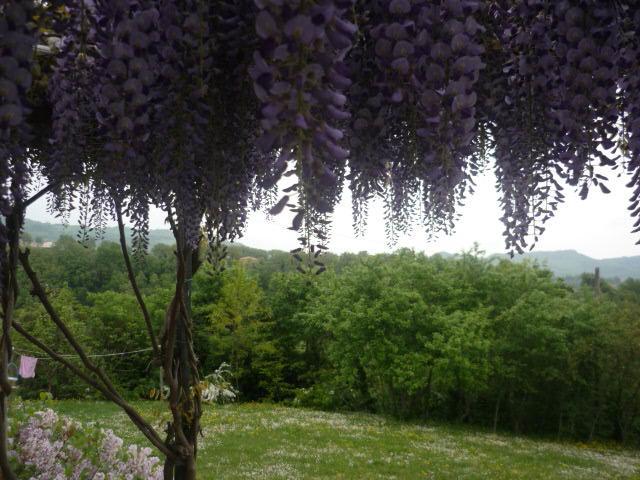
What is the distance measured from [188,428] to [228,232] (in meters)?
1.47

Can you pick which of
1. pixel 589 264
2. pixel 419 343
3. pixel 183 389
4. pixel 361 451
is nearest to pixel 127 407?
pixel 183 389

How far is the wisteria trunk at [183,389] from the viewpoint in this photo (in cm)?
240

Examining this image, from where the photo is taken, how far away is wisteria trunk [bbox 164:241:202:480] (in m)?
2.40

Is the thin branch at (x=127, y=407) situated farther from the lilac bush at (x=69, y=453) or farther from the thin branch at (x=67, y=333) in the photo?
the lilac bush at (x=69, y=453)

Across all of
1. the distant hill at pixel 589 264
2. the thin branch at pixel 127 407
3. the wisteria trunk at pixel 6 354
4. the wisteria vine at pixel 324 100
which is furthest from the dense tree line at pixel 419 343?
the distant hill at pixel 589 264

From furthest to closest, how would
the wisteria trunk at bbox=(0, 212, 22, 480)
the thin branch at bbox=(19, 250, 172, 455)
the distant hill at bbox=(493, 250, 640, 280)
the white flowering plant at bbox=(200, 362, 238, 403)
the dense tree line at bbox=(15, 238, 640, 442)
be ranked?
the distant hill at bbox=(493, 250, 640, 280), the dense tree line at bbox=(15, 238, 640, 442), the white flowering plant at bbox=(200, 362, 238, 403), the thin branch at bbox=(19, 250, 172, 455), the wisteria trunk at bbox=(0, 212, 22, 480)

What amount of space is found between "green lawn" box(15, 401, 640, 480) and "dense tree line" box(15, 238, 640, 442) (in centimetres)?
181

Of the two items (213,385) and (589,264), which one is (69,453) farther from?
(589,264)

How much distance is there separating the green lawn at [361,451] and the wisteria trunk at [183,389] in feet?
23.8

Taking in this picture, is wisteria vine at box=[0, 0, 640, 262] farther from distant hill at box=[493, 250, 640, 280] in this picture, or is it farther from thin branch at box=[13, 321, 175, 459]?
distant hill at box=[493, 250, 640, 280]

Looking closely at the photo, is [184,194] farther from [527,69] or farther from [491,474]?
[491,474]

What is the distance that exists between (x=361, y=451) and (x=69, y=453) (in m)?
9.72

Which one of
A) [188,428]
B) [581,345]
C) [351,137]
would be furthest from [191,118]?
[581,345]

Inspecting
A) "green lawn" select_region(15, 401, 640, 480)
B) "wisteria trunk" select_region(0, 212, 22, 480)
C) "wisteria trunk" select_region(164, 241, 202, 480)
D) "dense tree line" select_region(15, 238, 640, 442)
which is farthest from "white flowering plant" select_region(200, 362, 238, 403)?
"dense tree line" select_region(15, 238, 640, 442)
